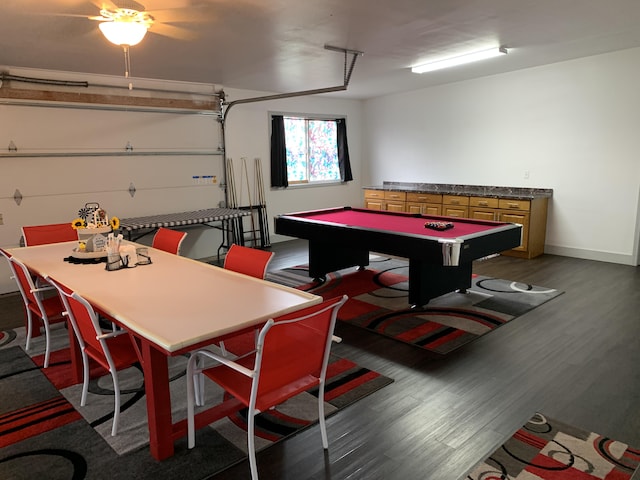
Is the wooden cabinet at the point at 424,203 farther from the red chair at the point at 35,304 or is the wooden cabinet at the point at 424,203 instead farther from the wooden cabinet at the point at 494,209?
the red chair at the point at 35,304

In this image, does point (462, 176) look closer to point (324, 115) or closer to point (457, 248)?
point (324, 115)

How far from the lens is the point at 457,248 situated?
11.8 feet

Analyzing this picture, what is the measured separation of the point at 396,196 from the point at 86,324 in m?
5.93

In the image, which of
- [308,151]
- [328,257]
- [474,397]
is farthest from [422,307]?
[308,151]

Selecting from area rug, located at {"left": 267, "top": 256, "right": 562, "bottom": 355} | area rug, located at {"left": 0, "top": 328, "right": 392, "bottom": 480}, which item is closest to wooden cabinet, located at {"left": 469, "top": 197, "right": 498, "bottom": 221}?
area rug, located at {"left": 267, "top": 256, "right": 562, "bottom": 355}

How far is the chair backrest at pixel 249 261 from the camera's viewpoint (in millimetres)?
2807

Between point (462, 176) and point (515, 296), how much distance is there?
10.4 ft

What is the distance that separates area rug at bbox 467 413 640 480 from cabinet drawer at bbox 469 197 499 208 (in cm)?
440

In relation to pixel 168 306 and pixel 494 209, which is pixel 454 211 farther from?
pixel 168 306

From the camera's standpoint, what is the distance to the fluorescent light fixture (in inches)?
192

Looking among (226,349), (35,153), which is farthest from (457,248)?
(35,153)

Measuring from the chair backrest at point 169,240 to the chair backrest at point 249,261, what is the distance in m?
0.75

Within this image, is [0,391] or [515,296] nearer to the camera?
[0,391]

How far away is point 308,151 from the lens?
→ 8.24m
